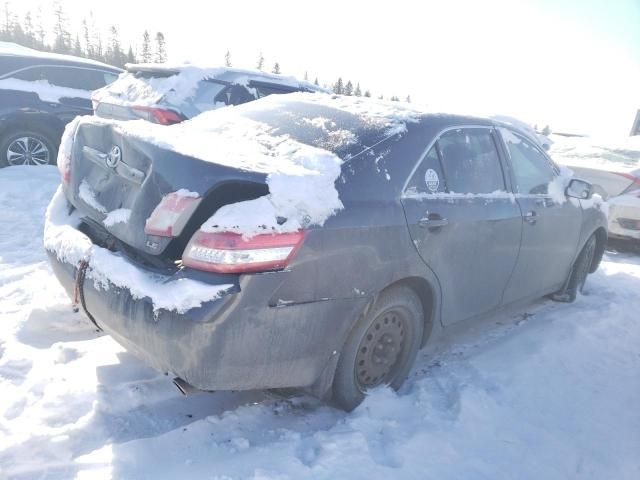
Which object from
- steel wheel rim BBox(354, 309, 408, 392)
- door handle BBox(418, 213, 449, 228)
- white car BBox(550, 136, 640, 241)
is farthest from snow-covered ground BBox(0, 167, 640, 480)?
white car BBox(550, 136, 640, 241)

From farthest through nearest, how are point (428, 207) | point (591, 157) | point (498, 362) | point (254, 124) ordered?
point (591, 157), point (498, 362), point (254, 124), point (428, 207)

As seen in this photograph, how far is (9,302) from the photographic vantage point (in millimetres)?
3488

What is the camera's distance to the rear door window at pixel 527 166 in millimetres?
3490

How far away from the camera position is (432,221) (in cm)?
265

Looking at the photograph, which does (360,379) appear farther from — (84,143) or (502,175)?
(84,143)

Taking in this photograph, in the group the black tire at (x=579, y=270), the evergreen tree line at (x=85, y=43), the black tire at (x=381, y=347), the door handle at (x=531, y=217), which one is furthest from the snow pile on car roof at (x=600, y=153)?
the evergreen tree line at (x=85, y=43)

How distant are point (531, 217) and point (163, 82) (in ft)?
15.1

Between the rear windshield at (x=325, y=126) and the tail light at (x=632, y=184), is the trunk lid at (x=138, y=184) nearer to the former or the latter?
the rear windshield at (x=325, y=126)

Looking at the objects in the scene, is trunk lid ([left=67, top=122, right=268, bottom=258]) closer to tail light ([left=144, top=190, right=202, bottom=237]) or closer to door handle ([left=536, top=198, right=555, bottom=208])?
tail light ([left=144, top=190, right=202, bottom=237])

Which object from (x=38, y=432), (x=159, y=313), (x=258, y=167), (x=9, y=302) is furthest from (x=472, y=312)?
(x=9, y=302)

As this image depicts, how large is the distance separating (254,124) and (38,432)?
1.95m

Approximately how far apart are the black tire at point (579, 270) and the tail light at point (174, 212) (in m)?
3.62

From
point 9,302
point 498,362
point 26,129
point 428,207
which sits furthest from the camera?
point 26,129

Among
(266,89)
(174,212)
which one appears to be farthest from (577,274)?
(266,89)
